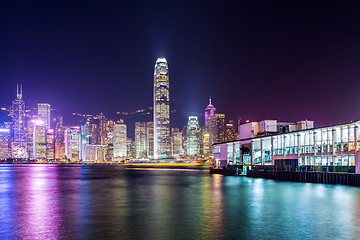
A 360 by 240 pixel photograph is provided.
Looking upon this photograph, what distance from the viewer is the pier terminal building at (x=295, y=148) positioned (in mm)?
63044

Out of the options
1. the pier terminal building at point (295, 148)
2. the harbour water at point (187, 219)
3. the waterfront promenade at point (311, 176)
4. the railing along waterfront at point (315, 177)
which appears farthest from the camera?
the pier terminal building at point (295, 148)

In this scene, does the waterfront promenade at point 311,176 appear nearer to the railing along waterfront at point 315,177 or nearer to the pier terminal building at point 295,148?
the railing along waterfront at point 315,177

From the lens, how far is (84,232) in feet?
75.9

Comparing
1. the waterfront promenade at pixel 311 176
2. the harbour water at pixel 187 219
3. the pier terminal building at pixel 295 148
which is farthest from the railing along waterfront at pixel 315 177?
the harbour water at pixel 187 219

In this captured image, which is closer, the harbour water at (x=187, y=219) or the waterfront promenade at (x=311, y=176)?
the harbour water at (x=187, y=219)

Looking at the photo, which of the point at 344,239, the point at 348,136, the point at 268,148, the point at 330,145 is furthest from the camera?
the point at 268,148

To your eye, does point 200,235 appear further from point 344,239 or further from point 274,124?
point 274,124

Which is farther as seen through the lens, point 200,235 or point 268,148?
point 268,148

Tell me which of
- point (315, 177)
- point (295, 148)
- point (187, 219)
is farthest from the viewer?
point (295, 148)

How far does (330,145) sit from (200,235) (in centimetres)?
5255

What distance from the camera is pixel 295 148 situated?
77.1 m

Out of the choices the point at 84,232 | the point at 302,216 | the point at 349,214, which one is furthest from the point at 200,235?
the point at 349,214

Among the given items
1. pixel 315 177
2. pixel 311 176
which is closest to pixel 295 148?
pixel 311 176

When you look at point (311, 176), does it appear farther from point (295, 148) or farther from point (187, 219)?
point (187, 219)
